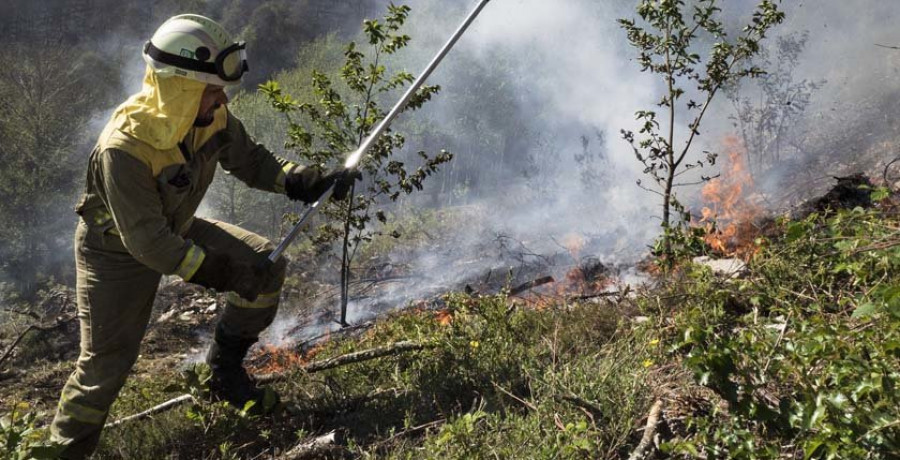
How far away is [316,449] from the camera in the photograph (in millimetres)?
2920

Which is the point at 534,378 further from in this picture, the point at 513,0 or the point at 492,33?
the point at 492,33

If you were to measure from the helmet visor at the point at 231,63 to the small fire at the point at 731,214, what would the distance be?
2979 millimetres

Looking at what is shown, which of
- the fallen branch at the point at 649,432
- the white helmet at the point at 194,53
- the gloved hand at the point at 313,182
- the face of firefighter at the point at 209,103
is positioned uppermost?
the white helmet at the point at 194,53

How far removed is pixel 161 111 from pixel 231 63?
1.32 feet

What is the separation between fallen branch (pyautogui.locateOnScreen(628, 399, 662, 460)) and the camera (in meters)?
2.26

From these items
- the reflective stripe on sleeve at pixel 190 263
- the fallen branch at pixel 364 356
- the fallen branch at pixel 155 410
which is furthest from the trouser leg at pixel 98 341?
the fallen branch at pixel 364 356

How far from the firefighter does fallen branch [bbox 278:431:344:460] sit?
49 cm

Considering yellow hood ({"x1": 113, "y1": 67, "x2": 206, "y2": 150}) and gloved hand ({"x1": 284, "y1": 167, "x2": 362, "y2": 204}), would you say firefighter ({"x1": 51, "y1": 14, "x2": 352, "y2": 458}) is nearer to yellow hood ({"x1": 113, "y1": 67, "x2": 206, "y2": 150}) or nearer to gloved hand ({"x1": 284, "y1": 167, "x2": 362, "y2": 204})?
yellow hood ({"x1": 113, "y1": 67, "x2": 206, "y2": 150})

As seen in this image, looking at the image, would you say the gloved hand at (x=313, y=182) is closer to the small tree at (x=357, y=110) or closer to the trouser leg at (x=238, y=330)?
the trouser leg at (x=238, y=330)

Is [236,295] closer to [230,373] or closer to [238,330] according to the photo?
[238,330]

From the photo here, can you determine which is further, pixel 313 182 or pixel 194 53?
pixel 313 182

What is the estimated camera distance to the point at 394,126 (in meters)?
26.0

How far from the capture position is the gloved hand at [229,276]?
117 inches

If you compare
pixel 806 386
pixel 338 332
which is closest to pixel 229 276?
pixel 806 386
